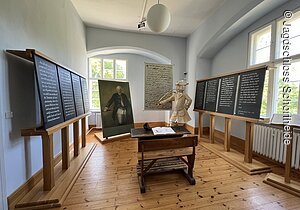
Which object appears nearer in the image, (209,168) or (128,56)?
(209,168)

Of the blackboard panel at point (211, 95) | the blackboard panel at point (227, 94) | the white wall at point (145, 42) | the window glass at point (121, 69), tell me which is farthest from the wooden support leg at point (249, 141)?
the window glass at point (121, 69)

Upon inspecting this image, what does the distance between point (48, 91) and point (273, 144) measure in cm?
388

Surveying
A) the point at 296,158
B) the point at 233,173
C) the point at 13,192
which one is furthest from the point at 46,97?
the point at 296,158

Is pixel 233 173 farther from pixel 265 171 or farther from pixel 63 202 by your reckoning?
pixel 63 202

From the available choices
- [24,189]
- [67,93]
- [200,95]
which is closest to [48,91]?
[67,93]

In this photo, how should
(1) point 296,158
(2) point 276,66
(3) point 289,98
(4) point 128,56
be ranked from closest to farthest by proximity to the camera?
1. (1) point 296,158
2. (3) point 289,98
3. (2) point 276,66
4. (4) point 128,56

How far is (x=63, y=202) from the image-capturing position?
176 centimetres

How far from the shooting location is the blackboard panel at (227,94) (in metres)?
3.05

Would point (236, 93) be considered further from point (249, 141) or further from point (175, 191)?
point (175, 191)

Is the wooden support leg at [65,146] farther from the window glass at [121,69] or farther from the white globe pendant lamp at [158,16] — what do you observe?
the window glass at [121,69]

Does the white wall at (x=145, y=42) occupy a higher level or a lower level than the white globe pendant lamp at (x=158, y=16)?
higher

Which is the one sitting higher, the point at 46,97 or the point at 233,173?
the point at 46,97

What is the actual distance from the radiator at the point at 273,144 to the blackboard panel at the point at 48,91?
370 centimetres

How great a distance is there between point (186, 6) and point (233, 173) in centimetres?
374
